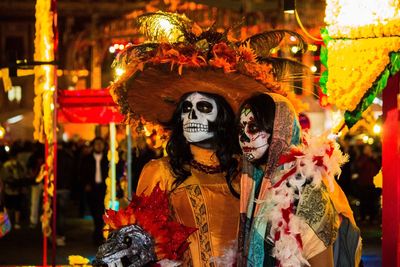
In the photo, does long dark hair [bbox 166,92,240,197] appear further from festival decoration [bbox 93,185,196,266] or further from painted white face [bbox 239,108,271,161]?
painted white face [bbox 239,108,271,161]

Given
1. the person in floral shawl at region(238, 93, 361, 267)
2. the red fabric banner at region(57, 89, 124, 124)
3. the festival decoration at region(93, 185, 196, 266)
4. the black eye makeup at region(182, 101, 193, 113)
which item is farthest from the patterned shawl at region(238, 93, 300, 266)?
the red fabric banner at region(57, 89, 124, 124)

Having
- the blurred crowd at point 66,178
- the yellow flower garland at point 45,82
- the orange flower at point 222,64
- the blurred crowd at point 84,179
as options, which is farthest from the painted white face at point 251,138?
the blurred crowd at point 84,179

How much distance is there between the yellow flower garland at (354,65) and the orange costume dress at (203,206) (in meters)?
1.51

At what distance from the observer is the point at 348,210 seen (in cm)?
442

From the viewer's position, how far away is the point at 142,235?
448cm

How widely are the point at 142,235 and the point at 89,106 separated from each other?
701cm

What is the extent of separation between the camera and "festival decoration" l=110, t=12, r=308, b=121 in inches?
200

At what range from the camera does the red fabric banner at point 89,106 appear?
1128 cm

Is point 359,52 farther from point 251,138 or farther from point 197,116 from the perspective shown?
point 251,138

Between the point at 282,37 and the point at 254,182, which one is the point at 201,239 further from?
the point at 282,37

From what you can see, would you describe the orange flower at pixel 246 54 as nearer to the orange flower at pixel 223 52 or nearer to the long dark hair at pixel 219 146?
the orange flower at pixel 223 52

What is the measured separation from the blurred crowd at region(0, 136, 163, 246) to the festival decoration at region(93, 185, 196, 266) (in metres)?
6.89

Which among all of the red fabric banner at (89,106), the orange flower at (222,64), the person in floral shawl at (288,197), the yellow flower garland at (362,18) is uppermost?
the yellow flower garland at (362,18)

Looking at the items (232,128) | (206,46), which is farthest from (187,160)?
(206,46)
